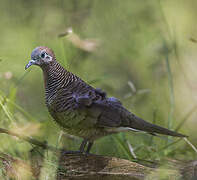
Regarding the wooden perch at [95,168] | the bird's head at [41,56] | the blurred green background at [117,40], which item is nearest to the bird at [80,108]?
the bird's head at [41,56]

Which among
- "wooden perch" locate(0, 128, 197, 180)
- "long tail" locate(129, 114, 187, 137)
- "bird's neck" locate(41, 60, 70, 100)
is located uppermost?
"bird's neck" locate(41, 60, 70, 100)

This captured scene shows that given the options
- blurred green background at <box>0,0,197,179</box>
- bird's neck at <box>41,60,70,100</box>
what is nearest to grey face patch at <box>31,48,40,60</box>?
bird's neck at <box>41,60,70,100</box>

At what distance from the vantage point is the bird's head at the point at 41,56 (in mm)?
2830

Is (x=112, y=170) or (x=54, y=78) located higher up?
(x=54, y=78)

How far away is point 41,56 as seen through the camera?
9.40ft

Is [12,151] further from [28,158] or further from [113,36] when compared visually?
[113,36]

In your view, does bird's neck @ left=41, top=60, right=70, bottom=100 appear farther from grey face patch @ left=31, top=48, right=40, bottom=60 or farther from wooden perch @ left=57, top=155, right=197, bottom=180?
wooden perch @ left=57, top=155, right=197, bottom=180

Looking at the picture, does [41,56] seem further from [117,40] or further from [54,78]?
[117,40]

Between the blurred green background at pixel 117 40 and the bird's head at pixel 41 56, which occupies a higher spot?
the blurred green background at pixel 117 40

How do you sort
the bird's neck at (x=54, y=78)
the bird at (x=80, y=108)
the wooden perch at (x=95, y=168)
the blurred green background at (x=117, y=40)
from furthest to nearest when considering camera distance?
the blurred green background at (x=117, y=40) → the bird's neck at (x=54, y=78) → the bird at (x=80, y=108) → the wooden perch at (x=95, y=168)

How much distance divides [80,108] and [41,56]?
50 cm

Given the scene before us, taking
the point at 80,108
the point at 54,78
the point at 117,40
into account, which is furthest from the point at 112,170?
the point at 117,40

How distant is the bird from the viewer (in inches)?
110

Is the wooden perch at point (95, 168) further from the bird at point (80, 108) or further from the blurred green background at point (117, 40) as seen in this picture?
the blurred green background at point (117, 40)
